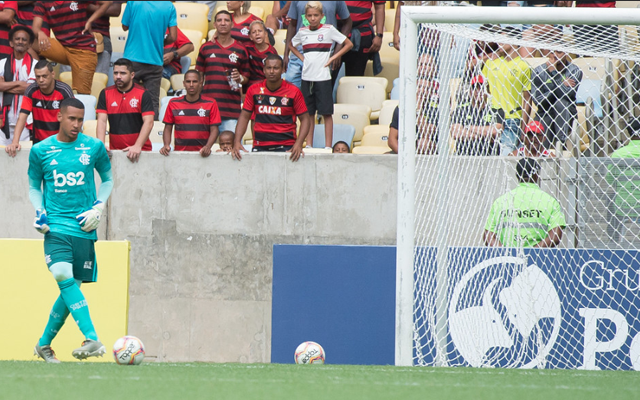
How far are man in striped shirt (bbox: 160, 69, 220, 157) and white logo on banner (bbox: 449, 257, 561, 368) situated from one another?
10.9 ft

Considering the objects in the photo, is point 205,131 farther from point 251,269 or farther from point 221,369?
point 221,369

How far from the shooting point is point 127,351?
563cm

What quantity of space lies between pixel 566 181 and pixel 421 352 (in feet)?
6.40

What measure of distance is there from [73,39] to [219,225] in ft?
12.6

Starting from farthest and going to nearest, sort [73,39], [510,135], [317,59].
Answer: [73,39] → [317,59] → [510,135]

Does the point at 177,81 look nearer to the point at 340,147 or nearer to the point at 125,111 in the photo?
the point at 125,111

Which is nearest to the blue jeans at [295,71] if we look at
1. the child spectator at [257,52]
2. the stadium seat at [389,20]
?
the child spectator at [257,52]

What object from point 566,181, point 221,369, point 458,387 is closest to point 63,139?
point 221,369

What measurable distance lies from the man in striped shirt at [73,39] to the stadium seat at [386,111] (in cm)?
366

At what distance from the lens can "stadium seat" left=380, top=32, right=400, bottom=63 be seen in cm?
1264

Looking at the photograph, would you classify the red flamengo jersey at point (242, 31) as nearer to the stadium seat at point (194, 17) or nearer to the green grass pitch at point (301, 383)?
the stadium seat at point (194, 17)

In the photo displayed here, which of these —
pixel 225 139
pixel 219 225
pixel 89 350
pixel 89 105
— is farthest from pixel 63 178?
pixel 89 105

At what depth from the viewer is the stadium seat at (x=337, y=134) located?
1009cm

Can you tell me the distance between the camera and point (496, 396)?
4.27m
